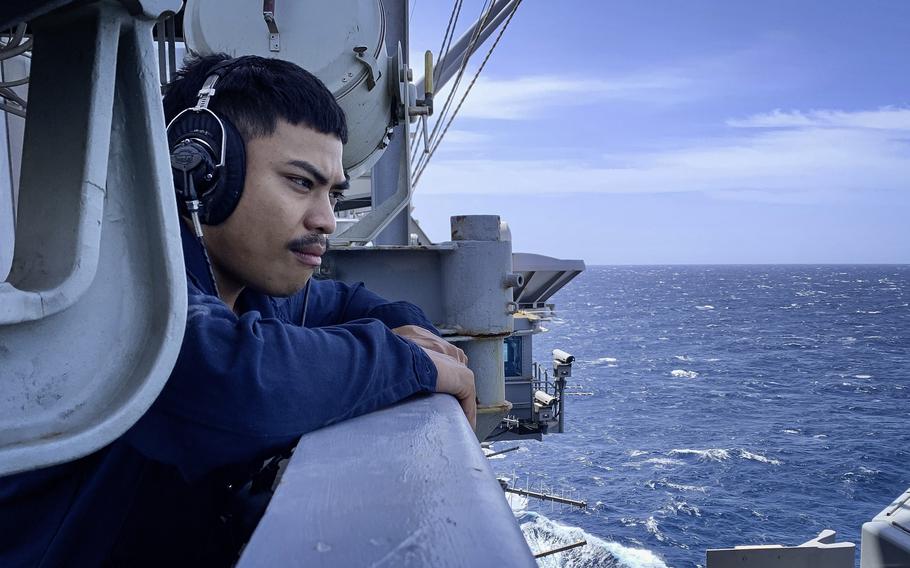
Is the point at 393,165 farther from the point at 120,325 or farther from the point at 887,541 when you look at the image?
the point at 120,325

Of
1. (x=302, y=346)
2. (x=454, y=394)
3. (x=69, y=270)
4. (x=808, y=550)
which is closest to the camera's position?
(x=69, y=270)

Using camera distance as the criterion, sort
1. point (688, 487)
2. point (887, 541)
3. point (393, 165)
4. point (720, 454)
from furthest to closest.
Answer: point (720, 454)
point (688, 487)
point (393, 165)
point (887, 541)

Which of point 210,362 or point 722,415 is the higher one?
point 210,362

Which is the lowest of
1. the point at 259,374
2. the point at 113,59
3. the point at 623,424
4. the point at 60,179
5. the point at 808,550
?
the point at 623,424

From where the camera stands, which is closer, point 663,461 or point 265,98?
point 265,98

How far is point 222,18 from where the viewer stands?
4.18 meters

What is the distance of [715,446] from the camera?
36.3m

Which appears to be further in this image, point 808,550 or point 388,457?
point 808,550

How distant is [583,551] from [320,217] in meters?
25.6

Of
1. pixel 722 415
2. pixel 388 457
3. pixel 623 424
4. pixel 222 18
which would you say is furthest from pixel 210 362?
pixel 722 415

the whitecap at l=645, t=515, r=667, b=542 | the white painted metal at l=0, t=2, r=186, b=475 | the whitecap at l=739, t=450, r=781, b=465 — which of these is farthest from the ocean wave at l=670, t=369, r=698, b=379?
the white painted metal at l=0, t=2, r=186, b=475

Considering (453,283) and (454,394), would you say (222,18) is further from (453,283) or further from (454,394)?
(454,394)

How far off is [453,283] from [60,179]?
14.7 ft

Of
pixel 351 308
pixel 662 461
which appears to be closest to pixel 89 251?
pixel 351 308
